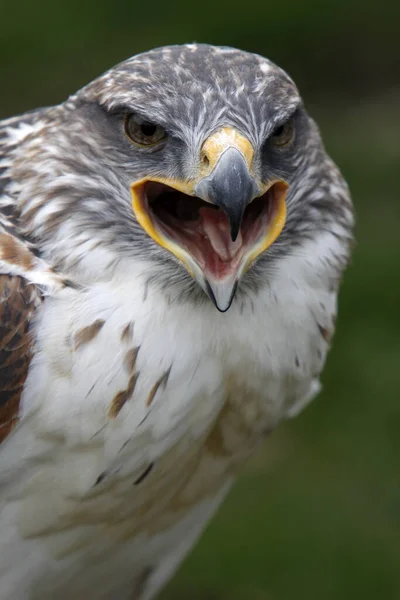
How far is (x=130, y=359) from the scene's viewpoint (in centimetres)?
297

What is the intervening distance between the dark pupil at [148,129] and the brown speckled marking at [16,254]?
1.23 ft

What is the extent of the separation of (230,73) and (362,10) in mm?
5732

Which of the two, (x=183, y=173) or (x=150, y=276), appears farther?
(x=150, y=276)

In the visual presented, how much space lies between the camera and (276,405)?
3.30 meters

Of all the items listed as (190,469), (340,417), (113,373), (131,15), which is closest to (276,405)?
A: (190,469)

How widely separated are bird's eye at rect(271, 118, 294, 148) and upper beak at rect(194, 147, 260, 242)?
241 millimetres

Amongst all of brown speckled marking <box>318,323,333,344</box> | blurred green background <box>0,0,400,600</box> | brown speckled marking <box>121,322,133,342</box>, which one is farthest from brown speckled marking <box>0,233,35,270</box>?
blurred green background <box>0,0,400,600</box>

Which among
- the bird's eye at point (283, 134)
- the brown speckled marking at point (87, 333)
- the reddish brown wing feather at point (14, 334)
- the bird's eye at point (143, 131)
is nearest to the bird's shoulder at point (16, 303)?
the reddish brown wing feather at point (14, 334)

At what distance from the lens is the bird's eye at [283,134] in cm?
299

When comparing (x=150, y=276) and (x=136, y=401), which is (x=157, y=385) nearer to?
(x=136, y=401)

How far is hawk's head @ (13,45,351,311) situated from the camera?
284 centimetres

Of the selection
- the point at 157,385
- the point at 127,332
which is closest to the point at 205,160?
the point at 127,332

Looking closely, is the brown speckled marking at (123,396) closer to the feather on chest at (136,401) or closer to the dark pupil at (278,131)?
the feather on chest at (136,401)

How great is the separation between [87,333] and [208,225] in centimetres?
36
